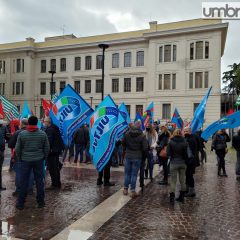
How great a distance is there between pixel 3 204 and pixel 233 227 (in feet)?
14.5

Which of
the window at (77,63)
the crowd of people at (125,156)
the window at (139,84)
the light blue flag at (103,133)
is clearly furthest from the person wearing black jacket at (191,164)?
the window at (77,63)

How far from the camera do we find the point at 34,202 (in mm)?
7012

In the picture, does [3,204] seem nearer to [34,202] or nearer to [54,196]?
[34,202]

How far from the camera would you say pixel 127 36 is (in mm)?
44250

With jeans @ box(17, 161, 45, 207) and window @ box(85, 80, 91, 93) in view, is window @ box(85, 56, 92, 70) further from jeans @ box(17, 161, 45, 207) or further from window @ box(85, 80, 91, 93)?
jeans @ box(17, 161, 45, 207)

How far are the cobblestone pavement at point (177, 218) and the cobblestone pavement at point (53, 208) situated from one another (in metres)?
0.76

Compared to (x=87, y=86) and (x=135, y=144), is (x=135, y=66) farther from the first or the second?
(x=135, y=144)

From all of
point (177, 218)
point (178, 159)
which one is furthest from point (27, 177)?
point (178, 159)

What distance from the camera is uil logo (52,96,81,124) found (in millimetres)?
8805

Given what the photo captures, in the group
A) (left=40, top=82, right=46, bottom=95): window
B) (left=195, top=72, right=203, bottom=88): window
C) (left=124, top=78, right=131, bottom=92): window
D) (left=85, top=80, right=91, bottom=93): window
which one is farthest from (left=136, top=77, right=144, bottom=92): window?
(left=40, top=82, right=46, bottom=95): window

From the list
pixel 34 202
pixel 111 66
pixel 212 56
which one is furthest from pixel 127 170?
pixel 111 66

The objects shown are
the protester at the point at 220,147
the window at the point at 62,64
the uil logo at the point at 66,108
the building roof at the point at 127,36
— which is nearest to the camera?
the uil logo at the point at 66,108

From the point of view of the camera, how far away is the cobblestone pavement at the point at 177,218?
520 centimetres

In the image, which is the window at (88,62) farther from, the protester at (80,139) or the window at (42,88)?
A: the protester at (80,139)
